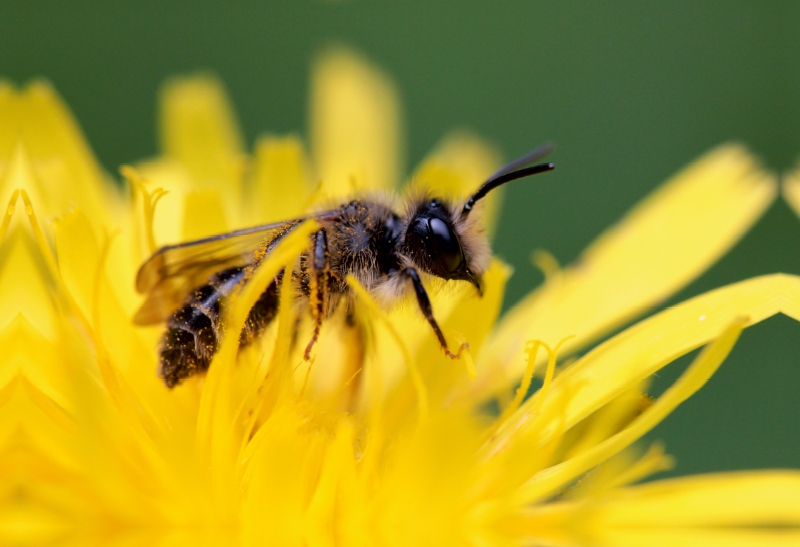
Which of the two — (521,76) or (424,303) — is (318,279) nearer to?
(424,303)

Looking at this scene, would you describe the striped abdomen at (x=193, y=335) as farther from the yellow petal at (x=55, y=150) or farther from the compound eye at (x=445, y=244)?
the yellow petal at (x=55, y=150)

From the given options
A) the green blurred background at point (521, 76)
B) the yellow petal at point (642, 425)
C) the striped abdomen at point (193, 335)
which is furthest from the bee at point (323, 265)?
the green blurred background at point (521, 76)

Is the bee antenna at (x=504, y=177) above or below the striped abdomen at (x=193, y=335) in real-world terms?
above

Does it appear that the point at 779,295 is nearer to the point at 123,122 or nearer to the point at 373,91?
the point at 373,91

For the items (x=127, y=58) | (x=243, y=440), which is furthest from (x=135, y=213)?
(x=127, y=58)

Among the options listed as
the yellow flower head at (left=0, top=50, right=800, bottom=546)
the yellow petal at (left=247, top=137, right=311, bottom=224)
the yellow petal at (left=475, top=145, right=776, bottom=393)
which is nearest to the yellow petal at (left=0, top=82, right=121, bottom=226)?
the yellow flower head at (left=0, top=50, right=800, bottom=546)

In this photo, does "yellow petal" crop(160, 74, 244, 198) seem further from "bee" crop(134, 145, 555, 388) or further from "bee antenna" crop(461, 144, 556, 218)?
"bee antenna" crop(461, 144, 556, 218)
